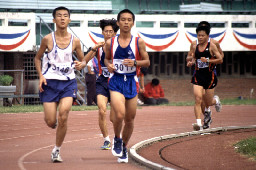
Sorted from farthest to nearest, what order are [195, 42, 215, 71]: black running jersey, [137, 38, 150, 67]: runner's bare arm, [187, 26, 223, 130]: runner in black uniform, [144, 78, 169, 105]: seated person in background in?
[144, 78, 169, 105]: seated person in background < [195, 42, 215, 71]: black running jersey < [187, 26, 223, 130]: runner in black uniform < [137, 38, 150, 67]: runner's bare arm

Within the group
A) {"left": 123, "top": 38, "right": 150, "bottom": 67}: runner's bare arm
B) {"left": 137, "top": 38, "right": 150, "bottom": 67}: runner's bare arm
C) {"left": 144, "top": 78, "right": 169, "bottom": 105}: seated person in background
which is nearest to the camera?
{"left": 123, "top": 38, "right": 150, "bottom": 67}: runner's bare arm

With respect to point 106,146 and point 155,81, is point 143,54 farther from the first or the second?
point 155,81

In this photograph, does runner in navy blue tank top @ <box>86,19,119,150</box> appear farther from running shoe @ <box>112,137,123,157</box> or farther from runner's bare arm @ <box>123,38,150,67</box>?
runner's bare arm @ <box>123,38,150,67</box>

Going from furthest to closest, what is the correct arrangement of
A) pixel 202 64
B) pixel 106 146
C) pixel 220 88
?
pixel 220 88 < pixel 202 64 < pixel 106 146

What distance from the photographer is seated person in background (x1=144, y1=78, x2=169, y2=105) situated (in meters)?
28.2

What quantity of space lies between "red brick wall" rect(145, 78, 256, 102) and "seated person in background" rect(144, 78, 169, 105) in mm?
3368

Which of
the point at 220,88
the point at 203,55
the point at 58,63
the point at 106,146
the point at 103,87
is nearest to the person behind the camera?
the point at 58,63

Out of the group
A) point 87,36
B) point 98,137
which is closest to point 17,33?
point 87,36

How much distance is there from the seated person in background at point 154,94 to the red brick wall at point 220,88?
337cm

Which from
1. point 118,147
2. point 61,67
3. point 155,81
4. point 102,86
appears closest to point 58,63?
point 61,67

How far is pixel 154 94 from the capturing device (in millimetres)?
28641

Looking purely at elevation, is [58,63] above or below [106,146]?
above

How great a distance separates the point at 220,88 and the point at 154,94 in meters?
6.35

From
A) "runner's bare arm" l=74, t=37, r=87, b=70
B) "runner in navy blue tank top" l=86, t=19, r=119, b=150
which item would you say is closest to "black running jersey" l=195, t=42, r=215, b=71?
"runner in navy blue tank top" l=86, t=19, r=119, b=150
